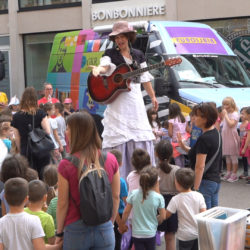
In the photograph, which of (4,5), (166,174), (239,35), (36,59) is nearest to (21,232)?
(166,174)

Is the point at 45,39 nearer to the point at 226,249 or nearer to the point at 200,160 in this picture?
the point at 200,160

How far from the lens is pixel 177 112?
32.5 ft

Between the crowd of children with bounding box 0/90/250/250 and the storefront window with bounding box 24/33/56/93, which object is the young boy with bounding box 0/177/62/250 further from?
the storefront window with bounding box 24/33/56/93

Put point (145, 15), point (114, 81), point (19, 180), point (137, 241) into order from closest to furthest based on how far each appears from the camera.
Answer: point (19, 180) < point (137, 241) < point (114, 81) < point (145, 15)

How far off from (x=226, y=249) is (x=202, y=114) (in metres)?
2.09

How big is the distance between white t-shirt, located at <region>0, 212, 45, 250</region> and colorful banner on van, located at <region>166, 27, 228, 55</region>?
26.0ft

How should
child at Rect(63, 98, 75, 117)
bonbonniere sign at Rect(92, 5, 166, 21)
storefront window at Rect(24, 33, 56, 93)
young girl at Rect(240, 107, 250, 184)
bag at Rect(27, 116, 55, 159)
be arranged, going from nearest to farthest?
1. bag at Rect(27, 116, 55, 159)
2. young girl at Rect(240, 107, 250, 184)
3. child at Rect(63, 98, 75, 117)
4. bonbonniere sign at Rect(92, 5, 166, 21)
5. storefront window at Rect(24, 33, 56, 93)

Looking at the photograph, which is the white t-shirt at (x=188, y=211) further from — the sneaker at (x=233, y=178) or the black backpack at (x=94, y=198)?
the sneaker at (x=233, y=178)

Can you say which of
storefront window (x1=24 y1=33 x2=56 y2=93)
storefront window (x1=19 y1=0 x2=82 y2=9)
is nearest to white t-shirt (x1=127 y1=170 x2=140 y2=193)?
storefront window (x1=19 y1=0 x2=82 y2=9)

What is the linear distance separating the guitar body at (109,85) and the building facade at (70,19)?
11329 millimetres

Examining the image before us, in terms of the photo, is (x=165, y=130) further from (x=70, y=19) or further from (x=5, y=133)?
(x=70, y=19)

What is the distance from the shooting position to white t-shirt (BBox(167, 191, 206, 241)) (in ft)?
17.0

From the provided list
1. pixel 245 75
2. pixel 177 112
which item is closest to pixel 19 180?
pixel 177 112

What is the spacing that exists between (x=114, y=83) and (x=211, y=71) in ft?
17.5
